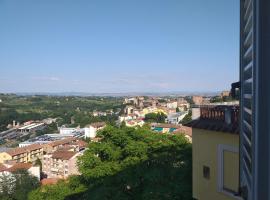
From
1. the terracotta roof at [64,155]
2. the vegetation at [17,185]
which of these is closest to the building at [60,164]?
the terracotta roof at [64,155]

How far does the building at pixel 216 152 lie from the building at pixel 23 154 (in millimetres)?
38555

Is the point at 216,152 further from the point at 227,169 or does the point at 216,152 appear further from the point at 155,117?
the point at 155,117

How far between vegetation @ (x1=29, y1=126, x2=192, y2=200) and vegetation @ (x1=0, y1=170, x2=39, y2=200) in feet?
46.2

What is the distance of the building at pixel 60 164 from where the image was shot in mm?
34656

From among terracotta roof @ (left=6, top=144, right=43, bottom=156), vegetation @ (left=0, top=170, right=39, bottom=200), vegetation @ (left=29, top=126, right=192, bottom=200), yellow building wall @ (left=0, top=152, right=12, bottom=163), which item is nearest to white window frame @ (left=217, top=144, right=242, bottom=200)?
vegetation @ (left=29, top=126, right=192, bottom=200)

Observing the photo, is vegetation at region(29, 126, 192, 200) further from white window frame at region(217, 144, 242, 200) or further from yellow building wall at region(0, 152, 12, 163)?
yellow building wall at region(0, 152, 12, 163)

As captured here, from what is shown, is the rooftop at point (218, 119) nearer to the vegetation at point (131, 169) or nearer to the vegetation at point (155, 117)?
the vegetation at point (131, 169)

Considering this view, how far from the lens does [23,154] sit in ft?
138

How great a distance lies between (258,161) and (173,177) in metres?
7.00

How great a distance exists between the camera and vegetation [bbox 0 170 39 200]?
23016 mm

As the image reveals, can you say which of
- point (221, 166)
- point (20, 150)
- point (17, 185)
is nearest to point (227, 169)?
point (221, 166)

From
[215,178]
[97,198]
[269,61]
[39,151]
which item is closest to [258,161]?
[269,61]

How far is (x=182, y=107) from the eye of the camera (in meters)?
93.5

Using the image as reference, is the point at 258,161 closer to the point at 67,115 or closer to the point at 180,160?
the point at 180,160
